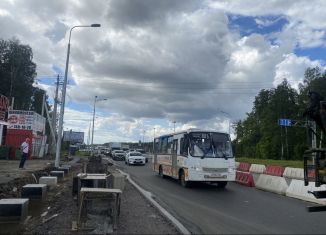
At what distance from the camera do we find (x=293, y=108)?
104 meters

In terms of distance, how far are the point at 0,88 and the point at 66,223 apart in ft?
253

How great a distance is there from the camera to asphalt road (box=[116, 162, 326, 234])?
10719mm

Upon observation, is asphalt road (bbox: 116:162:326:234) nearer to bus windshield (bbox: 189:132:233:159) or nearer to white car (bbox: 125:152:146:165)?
bus windshield (bbox: 189:132:233:159)

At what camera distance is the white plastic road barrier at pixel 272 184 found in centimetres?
1938

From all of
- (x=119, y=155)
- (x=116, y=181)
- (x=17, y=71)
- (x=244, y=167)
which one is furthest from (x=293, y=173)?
(x=17, y=71)

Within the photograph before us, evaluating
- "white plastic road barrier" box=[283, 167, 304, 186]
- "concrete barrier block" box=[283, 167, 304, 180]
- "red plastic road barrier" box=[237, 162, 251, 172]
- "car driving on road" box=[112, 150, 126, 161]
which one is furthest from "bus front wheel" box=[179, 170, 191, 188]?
"car driving on road" box=[112, 150, 126, 161]

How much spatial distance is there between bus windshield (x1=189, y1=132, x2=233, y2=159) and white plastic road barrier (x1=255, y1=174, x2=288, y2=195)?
2.13 m

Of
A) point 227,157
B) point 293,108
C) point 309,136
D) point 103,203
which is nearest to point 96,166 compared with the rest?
point 227,157

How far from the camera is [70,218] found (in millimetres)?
11133

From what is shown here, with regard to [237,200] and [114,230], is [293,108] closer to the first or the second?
[237,200]

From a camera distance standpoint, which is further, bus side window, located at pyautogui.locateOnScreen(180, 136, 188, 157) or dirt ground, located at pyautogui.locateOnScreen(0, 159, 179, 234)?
bus side window, located at pyautogui.locateOnScreen(180, 136, 188, 157)

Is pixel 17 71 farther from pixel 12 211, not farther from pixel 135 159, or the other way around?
pixel 12 211

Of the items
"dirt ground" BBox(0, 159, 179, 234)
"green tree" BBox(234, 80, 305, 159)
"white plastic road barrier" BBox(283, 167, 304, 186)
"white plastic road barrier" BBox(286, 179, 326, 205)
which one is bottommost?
"dirt ground" BBox(0, 159, 179, 234)

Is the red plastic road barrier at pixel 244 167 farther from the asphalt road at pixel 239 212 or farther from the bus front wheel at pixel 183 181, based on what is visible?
the asphalt road at pixel 239 212
